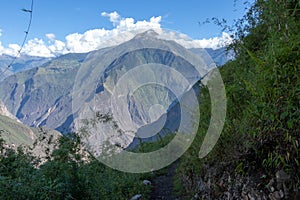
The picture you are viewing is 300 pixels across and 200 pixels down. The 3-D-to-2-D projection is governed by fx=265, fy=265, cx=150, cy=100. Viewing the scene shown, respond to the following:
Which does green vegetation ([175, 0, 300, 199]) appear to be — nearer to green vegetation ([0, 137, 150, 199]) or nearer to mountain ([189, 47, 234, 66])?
mountain ([189, 47, 234, 66])

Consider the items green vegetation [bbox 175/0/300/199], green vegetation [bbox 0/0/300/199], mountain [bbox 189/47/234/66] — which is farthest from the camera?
mountain [bbox 189/47/234/66]

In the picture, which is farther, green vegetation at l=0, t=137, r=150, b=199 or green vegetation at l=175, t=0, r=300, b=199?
green vegetation at l=0, t=137, r=150, b=199

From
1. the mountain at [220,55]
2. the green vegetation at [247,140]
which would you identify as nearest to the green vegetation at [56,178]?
the green vegetation at [247,140]

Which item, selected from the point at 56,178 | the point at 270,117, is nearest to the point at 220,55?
the point at 270,117

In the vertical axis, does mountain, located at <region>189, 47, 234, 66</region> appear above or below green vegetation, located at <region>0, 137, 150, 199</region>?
above

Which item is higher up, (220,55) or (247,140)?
(220,55)

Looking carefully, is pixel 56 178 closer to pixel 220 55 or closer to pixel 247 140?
pixel 247 140

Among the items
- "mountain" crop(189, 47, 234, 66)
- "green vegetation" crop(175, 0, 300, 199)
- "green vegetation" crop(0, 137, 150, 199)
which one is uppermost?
"mountain" crop(189, 47, 234, 66)

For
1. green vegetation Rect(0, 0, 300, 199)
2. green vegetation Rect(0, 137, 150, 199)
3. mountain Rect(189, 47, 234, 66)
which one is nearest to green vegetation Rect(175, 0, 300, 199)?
green vegetation Rect(0, 0, 300, 199)

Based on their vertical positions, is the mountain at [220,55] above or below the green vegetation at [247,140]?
above

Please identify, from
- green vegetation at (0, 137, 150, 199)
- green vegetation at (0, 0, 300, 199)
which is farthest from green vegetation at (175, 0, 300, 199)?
green vegetation at (0, 137, 150, 199)

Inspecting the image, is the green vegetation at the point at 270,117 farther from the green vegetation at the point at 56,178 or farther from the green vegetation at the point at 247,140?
the green vegetation at the point at 56,178

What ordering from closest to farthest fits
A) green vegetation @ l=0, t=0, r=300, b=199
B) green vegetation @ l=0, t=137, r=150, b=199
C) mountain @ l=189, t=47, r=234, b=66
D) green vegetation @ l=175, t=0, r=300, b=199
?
green vegetation @ l=175, t=0, r=300, b=199 → green vegetation @ l=0, t=0, r=300, b=199 → green vegetation @ l=0, t=137, r=150, b=199 → mountain @ l=189, t=47, r=234, b=66

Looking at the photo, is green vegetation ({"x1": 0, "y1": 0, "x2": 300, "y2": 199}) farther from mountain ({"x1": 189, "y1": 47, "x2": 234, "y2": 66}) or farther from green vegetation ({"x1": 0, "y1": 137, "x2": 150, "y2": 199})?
mountain ({"x1": 189, "y1": 47, "x2": 234, "y2": 66})
